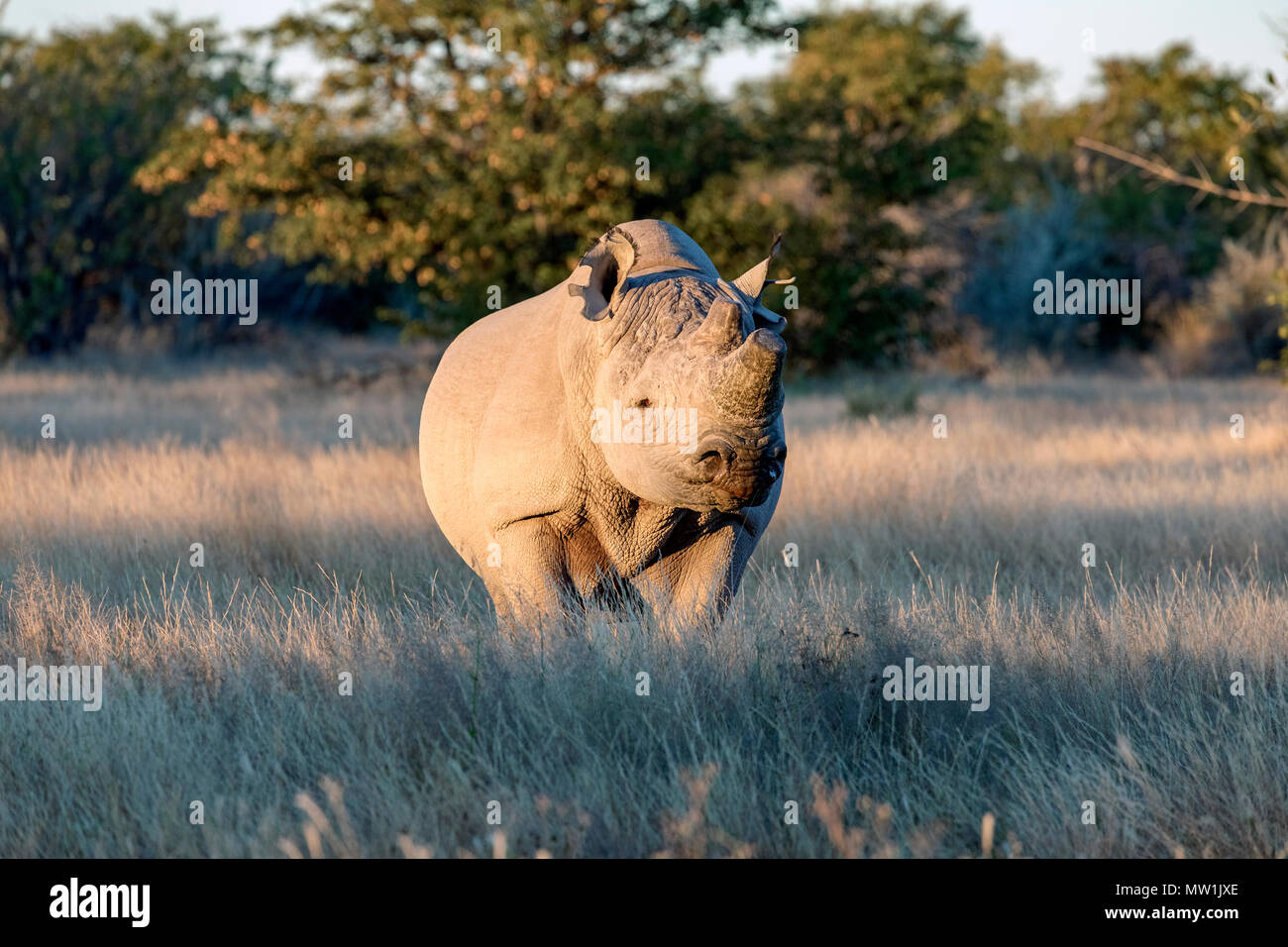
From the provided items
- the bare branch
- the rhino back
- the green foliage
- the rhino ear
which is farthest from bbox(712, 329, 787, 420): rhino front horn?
the green foliage

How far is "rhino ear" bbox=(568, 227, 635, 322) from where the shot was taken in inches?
155

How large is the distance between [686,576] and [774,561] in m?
Result: 2.18

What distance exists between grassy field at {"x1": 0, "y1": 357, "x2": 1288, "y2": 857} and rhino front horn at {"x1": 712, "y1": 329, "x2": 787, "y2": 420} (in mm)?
906

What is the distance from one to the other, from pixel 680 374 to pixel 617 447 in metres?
0.37

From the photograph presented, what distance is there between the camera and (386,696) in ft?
12.7

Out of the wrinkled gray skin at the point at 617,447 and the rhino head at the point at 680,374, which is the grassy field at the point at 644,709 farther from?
the rhino head at the point at 680,374

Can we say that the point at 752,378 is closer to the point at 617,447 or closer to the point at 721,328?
the point at 721,328

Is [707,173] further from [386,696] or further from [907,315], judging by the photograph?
[386,696]

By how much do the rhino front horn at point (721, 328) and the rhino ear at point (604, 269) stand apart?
24.4 inches

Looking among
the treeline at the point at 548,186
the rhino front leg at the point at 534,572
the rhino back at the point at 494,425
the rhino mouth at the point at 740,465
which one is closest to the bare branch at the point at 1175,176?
the treeline at the point at 548,186

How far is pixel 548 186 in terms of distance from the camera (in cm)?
1480

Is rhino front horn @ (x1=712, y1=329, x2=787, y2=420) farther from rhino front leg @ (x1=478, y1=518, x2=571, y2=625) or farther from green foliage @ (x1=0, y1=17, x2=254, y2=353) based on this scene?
green foliage @ (x1=0, y1=17, x2=254, y2=353)

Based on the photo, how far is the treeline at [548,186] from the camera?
50.6 feet

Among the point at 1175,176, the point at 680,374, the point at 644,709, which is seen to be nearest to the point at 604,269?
the point at 680,374
